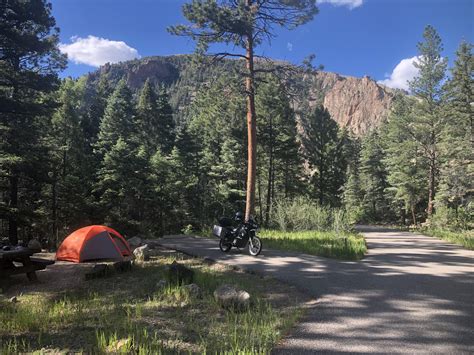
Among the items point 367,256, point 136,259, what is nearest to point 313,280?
point 367,256

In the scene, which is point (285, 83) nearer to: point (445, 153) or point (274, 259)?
point (274, 259)

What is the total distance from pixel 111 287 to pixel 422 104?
27864mm

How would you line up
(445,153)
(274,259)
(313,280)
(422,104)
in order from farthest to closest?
(422,104) → (445,153) → (274,259) → (313,280)

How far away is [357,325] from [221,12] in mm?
11602

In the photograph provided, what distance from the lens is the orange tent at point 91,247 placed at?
8.01m

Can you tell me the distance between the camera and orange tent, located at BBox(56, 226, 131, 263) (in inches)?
315

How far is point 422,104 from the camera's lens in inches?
1066

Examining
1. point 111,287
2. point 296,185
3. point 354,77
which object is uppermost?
point 354,77

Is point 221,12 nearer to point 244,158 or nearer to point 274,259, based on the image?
point 274,259

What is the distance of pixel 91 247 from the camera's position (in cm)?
806

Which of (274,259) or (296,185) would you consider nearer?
(274,259)

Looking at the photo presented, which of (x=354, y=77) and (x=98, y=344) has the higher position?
(x=354, y=77)

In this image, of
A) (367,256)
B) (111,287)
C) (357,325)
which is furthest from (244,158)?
(357,325)

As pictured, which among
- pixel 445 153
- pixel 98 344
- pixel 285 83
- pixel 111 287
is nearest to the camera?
pixel 98 344
